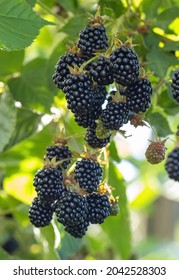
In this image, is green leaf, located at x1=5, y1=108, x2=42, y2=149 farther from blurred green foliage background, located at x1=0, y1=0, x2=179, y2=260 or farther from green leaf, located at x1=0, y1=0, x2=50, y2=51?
green leaf, located at x1=0, y1=0, x2=50, y2=51

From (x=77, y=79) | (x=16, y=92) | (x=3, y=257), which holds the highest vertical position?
(x=77, y=79)

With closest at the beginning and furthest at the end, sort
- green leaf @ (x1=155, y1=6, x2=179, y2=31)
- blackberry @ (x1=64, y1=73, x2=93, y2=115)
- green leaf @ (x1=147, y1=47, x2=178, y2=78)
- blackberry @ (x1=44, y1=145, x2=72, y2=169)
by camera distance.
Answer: blackberry @ (x1=64, y1=73, x2=93, y2=115)
blackberry @ (x1=44, y1=145, x2=72, y2=169)
green leaf @ (x1=147, y1=47, x2=178, y2=78)
green leaf @ (x1=155, y1=6, x2=179, y2=31)

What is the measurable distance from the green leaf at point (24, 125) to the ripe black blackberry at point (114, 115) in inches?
30.3

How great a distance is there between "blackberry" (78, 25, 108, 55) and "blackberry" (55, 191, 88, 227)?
441 millimetres

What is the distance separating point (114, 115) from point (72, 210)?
1.00 ft

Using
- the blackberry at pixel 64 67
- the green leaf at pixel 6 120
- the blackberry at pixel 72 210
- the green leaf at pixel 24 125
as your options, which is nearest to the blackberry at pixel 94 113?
the blackberry at pixel 64 67

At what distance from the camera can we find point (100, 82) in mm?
2021

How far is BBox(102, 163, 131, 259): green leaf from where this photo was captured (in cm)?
271

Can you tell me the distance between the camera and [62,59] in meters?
2.10

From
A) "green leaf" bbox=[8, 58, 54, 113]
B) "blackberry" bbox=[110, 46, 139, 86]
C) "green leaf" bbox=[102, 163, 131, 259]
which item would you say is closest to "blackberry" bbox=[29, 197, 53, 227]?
"blackberry" bbox=[110, 46, 139, 86]
